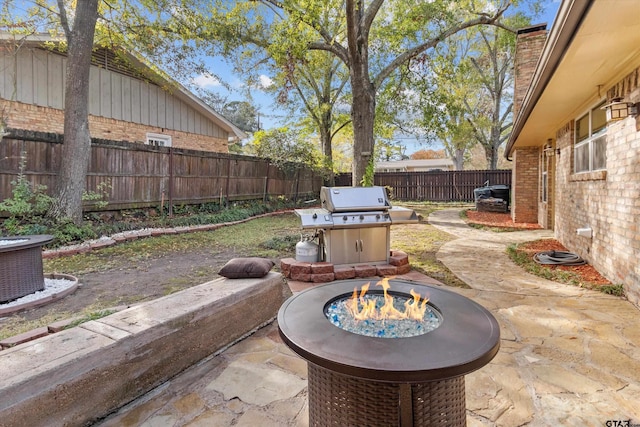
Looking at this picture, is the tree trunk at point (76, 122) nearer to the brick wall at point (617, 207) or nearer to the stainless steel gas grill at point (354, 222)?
the stainless steel gas grill at point (354, 222)

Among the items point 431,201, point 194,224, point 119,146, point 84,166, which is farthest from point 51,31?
point 431,201

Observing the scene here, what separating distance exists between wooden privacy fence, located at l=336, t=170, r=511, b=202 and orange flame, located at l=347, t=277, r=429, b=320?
16.0 metres

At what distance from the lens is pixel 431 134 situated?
37.7 feet

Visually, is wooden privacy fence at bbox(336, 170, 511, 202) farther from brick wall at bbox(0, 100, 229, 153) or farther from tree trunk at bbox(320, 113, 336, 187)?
brick wall at bbox(0, 100, 229, 153)

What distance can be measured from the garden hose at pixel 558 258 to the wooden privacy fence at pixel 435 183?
41.0 ft

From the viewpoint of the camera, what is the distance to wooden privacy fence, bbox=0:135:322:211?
19.1ft

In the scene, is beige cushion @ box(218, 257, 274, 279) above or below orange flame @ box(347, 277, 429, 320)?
below

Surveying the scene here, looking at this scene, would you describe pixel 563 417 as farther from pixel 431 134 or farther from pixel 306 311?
pixel 431 134

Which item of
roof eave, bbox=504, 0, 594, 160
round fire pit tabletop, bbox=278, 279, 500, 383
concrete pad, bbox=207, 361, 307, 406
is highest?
roof eave, bbox=504, 0, 594, 160

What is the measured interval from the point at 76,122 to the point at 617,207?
8.10 metres

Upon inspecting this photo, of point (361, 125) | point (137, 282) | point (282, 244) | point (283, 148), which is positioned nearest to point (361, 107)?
point (361, 125)

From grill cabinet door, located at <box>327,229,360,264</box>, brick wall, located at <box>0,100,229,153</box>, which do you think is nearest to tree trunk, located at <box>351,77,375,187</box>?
grill cabinet door, located at <box>327,229,360,264</box>

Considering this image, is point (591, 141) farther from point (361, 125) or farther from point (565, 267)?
point (361, 125)

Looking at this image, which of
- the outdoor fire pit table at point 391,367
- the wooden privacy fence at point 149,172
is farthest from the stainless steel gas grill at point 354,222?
the wooden privacy fence at point 149,172
